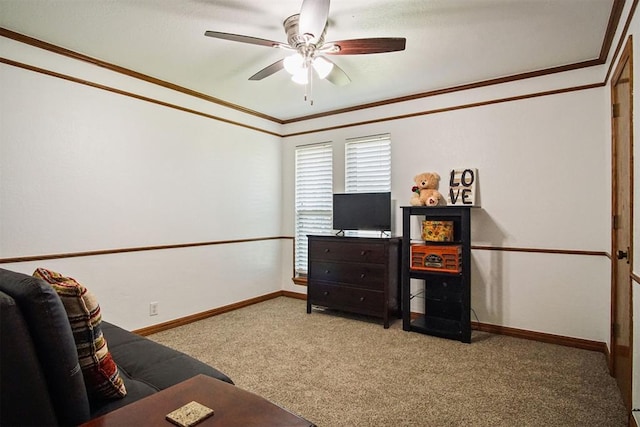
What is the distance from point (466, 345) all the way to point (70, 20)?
4.06 metres

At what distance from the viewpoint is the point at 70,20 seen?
8.10 feet

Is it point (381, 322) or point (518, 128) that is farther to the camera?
point (381, 322)

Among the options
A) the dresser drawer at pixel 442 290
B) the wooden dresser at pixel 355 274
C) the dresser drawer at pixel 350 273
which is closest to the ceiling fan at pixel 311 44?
the wooden dresser at pixel 355 274

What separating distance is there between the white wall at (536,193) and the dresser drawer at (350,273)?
2.08 ft

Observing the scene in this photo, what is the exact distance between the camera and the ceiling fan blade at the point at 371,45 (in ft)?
7.24

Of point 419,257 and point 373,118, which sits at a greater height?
point 373,118

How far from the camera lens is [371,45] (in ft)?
7.55

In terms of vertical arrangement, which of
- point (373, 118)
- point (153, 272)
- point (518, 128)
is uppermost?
point (373, 118)

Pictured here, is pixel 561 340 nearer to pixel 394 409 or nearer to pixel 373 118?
pixel 394 409

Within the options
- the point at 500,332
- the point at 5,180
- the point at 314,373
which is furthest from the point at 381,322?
the point at 5,180

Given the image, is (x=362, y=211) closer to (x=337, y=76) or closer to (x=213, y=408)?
(x=337, y=76)

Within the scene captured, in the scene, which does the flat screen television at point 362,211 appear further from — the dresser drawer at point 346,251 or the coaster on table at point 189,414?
the coaster on table at point 189,414

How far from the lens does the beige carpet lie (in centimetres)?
209

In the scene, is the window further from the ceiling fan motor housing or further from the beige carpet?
the ceiling fan motor housing
